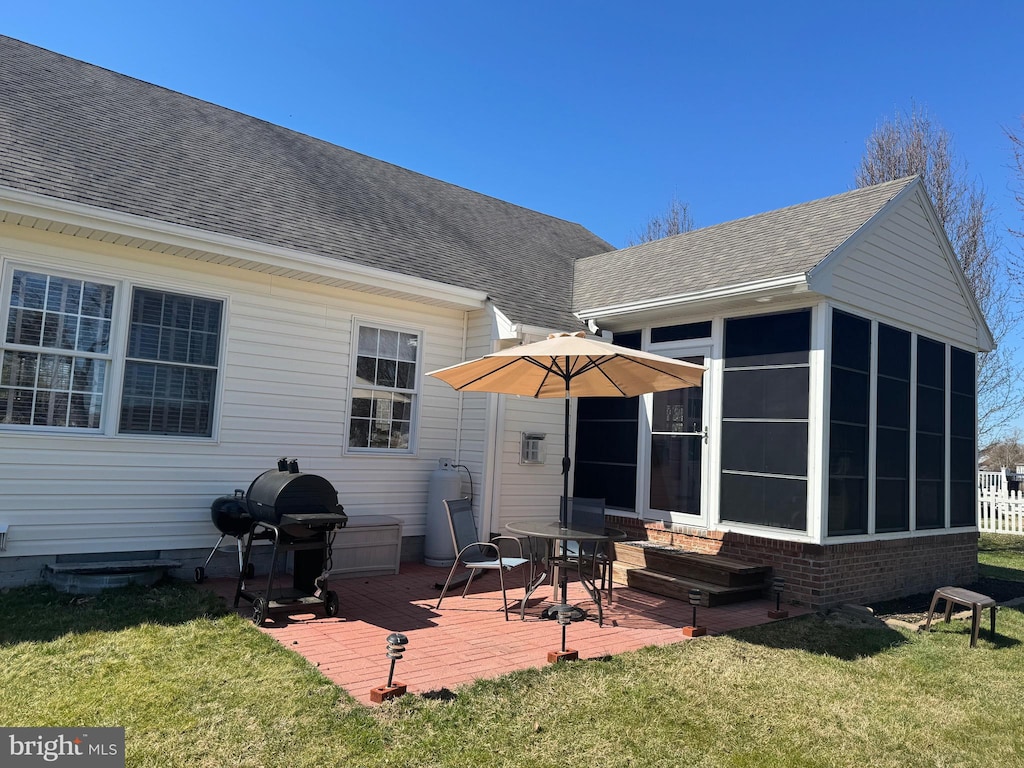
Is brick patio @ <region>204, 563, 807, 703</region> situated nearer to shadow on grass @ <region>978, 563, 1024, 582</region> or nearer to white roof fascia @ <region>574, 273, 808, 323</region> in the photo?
white roof fascia @ <region>574, 273, 808, 323</region>

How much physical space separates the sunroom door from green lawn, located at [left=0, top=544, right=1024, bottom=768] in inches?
95.4

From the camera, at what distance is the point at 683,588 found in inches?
268

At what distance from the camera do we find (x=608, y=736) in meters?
3.54

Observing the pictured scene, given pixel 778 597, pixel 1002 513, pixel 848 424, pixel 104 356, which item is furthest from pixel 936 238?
pixel 1002 513

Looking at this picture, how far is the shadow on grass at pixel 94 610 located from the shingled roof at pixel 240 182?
11.0 feet

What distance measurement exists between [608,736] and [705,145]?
18.1 metres

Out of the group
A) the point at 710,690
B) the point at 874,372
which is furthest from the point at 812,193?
the point at 710,690

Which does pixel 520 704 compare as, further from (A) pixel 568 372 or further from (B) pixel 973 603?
(B) pixel 973 603

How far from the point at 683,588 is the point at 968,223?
15582mm

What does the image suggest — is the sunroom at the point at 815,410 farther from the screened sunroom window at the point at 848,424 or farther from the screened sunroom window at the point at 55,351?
the screened sunroom window at the point at 55,351

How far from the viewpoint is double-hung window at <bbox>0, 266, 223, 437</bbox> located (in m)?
6.00

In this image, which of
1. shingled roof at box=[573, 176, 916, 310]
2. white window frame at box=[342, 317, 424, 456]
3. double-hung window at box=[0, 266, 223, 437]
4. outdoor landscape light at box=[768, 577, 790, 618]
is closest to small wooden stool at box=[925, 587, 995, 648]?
outdoor landscape light at box=[768, 577, 790, 618]

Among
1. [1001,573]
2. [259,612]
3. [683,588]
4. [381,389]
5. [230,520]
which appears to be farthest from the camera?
[1001,573]

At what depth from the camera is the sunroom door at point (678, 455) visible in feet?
25.1
